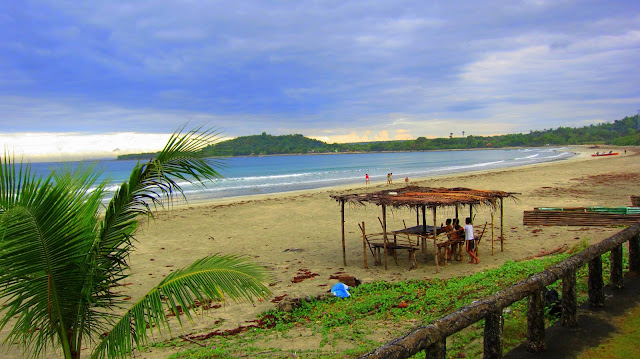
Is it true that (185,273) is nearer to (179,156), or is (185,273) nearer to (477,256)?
(179,156)

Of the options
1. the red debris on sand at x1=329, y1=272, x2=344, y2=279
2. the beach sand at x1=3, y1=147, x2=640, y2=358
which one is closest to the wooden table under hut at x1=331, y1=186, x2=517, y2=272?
the beach sand at x1=3, y1=147, x2=640, y2=358

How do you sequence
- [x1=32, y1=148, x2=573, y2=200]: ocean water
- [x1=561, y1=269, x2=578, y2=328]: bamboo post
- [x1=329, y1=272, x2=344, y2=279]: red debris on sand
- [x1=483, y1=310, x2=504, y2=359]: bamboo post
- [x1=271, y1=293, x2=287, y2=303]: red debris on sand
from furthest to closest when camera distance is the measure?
[x1=32, y1=148, x2=573, y2=200]: ocean water → [x1=329, y1=272, x2=344, y2=279]: red debris on sand → [x1=271, y1=293, x2=287, y2=303]: red debris on sand → [x1=561, y1=269, x2=578, y2=328]: bamboo post → [x1=483, y1=310, x2=504, y2=359]: bamboo post

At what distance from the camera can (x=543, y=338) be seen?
12.5 ft

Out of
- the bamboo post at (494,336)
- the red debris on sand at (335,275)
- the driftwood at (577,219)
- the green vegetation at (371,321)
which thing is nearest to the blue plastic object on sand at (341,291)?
the green vegetation at (371,321)

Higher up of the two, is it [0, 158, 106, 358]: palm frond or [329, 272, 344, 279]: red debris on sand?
[0, 158, 106, 358]: palm frond

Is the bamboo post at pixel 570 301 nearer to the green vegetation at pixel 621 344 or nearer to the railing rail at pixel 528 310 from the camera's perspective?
the railing rail at pixel 528 310

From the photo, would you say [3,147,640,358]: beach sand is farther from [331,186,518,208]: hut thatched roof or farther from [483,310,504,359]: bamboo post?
[483,310,504,359]: bamboo post

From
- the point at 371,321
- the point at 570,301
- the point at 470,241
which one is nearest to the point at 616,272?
the point at 570,301

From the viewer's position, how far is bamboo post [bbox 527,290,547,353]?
12.2 feet

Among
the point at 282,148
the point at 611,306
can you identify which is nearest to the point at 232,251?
the point at 611,306

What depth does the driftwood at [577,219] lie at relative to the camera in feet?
45.0

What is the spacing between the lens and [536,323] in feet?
12.3

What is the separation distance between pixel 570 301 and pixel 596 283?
2.21ft

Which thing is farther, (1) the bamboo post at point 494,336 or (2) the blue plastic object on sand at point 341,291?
(2) the blue plastic object on sand at point 341,291
